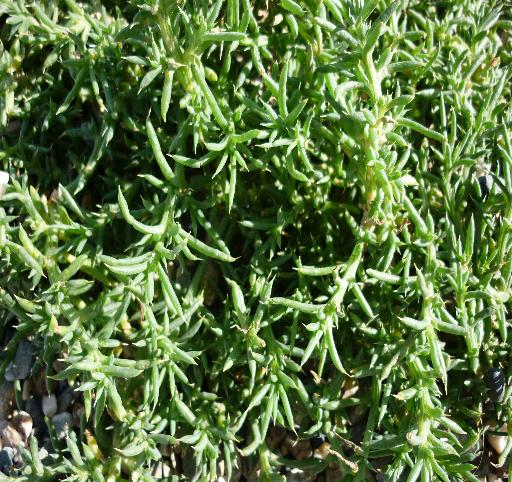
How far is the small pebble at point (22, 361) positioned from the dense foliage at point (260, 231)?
40 millimetres

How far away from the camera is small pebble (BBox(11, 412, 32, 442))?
2244mm

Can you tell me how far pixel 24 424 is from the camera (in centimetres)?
224

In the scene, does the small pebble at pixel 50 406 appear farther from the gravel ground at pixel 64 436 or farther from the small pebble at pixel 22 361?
the small pebble at pixel 22 361

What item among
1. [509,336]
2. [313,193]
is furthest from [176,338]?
[509,336]

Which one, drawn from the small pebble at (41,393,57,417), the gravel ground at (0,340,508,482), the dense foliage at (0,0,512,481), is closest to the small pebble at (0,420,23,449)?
the gravel ground at (0,340,508,482)

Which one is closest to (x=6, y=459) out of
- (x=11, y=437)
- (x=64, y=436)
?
(x=11, y=437)

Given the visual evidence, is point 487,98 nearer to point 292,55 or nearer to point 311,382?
point 292,55

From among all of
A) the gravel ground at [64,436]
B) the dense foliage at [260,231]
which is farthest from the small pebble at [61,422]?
the dense foliage at [260,231]

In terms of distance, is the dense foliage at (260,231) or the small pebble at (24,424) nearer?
the dense foliage at (260,231)

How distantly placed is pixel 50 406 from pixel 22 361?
17 cm

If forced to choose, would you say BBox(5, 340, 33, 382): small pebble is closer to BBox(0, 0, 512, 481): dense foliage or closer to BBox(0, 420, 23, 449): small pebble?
BBox(0, 0, 512, 481): dense foliage

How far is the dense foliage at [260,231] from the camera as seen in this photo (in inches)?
73.5

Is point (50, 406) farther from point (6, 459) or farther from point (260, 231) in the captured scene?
point (260, 231)

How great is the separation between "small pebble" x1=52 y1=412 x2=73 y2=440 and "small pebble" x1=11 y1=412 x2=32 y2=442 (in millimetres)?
77
